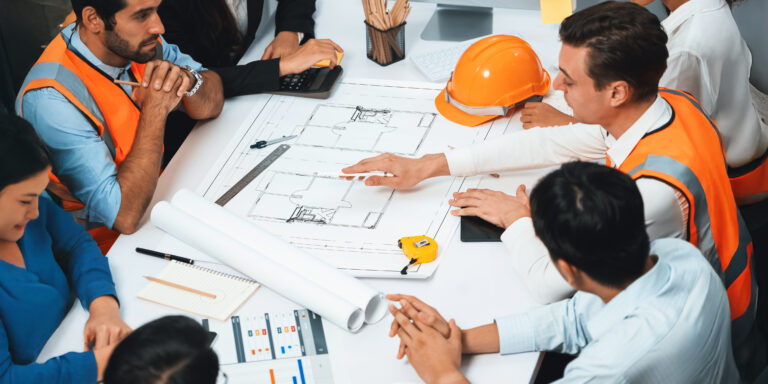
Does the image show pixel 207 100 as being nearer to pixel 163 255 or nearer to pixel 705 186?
pixel 163 255

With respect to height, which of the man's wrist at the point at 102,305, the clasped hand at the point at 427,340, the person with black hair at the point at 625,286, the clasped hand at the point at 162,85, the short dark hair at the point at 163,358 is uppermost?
the short dark hair at the point at 163,358

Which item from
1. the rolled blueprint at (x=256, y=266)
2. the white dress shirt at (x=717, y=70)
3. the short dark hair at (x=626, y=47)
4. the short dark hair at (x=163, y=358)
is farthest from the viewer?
the white dress shirt at (x=717, y=70)

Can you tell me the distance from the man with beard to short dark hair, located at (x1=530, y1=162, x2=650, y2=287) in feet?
3.20

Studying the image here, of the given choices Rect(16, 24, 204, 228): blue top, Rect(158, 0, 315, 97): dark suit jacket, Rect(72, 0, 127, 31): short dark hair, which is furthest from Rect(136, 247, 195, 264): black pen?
Rect(158, 0, 315, 97): dark suit jacket

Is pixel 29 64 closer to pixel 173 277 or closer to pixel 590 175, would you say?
pixel 173 277

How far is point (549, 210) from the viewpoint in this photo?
1.10m

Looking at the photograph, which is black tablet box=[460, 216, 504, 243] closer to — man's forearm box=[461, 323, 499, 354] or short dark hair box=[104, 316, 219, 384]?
man's forearm box=[461, 323, 499, 354]

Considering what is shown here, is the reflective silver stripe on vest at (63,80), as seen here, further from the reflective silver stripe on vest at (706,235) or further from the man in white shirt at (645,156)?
the reflective silver stripe on vest at (706,235)

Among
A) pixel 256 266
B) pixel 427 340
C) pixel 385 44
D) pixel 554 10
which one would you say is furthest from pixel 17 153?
pixel 554 10

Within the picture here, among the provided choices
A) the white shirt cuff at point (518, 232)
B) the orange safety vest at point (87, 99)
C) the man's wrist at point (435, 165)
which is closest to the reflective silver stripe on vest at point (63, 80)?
the orange safety vest at point (87, 99)

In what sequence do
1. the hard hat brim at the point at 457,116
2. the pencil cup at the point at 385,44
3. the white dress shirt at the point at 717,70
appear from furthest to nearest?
the pencil cup at the point at 385,44, the hard hat brim at the point at 457,116, the white dress shirt at the point at 717,70

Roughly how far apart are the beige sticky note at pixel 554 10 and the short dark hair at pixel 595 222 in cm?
105

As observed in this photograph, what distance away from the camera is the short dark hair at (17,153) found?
1.24 metres

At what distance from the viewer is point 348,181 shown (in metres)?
1.72
